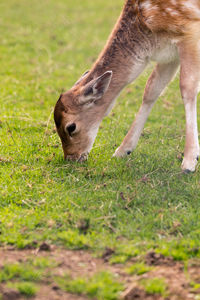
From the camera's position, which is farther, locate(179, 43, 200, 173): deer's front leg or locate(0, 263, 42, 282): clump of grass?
locate(179, 43, 200, 173): deer's front leg

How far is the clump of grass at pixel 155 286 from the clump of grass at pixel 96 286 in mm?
174

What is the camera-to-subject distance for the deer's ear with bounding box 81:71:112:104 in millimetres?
5818

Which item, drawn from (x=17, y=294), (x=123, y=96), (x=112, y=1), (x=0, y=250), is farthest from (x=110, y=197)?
(x=112, y=1)

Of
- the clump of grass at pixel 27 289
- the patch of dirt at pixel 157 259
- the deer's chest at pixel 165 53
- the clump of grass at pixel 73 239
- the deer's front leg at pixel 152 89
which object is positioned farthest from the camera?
the deer's front leg at pixel 152 89

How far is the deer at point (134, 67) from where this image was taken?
19.1 feet

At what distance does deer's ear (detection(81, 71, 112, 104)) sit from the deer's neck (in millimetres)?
191

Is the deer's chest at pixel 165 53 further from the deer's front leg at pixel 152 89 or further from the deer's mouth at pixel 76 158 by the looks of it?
the deer's mouth at pixel 76 158

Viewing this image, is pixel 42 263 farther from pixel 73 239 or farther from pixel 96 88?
pixel 96 88

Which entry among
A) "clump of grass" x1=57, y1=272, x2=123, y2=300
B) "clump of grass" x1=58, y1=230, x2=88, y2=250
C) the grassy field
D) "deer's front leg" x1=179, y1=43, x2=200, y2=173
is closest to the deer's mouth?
the grassy field

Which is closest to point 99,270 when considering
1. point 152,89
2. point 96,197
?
point 96,197

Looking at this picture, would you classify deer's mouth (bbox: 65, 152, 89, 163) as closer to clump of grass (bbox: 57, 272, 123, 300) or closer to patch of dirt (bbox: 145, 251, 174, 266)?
patch of dirt (bbox: 145, 251, 174, 266)

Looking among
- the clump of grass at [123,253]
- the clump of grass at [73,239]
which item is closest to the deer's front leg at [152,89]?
the clump of grass at [73,239]

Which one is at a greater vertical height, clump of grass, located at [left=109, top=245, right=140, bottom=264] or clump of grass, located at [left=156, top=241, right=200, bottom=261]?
clump of grass, located at [left=109, top=245, right=140, bottom=264]

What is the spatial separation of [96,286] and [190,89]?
3001 millimetres
